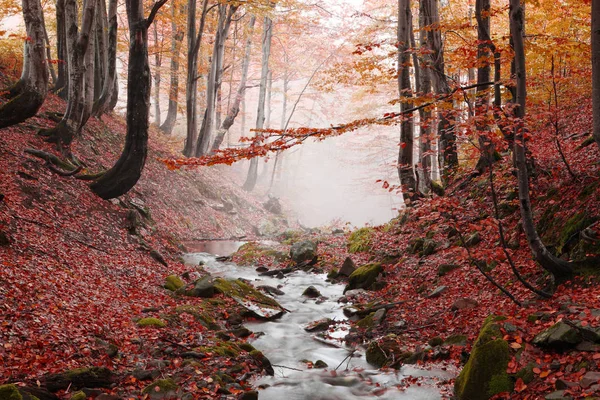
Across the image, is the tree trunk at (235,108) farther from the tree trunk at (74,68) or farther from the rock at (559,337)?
the rock at (559,337)

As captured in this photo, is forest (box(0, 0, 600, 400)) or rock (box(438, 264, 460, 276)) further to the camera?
rock (box(438, 264, 460, 276))

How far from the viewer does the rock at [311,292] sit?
10.4 meters

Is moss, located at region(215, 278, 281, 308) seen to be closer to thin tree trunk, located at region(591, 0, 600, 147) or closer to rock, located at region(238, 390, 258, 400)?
rock, located at region(238, 390, 258, 400)

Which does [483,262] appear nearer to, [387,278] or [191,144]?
[387,278]

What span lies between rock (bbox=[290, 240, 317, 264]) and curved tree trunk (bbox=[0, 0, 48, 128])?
26.0 feet

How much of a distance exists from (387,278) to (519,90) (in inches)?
211

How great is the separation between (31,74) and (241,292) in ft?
22.0

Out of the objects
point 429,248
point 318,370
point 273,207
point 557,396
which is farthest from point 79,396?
point 273,207

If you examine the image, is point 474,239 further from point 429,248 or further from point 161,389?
point 161,389

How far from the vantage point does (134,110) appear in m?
10.8

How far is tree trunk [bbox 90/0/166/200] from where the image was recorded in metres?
10.3

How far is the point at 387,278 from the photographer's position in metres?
10.1

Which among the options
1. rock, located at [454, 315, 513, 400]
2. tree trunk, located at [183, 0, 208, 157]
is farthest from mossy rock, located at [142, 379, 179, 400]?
tree trunk, located at [183, 0, 208, 157]

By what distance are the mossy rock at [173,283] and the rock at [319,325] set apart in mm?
2910
